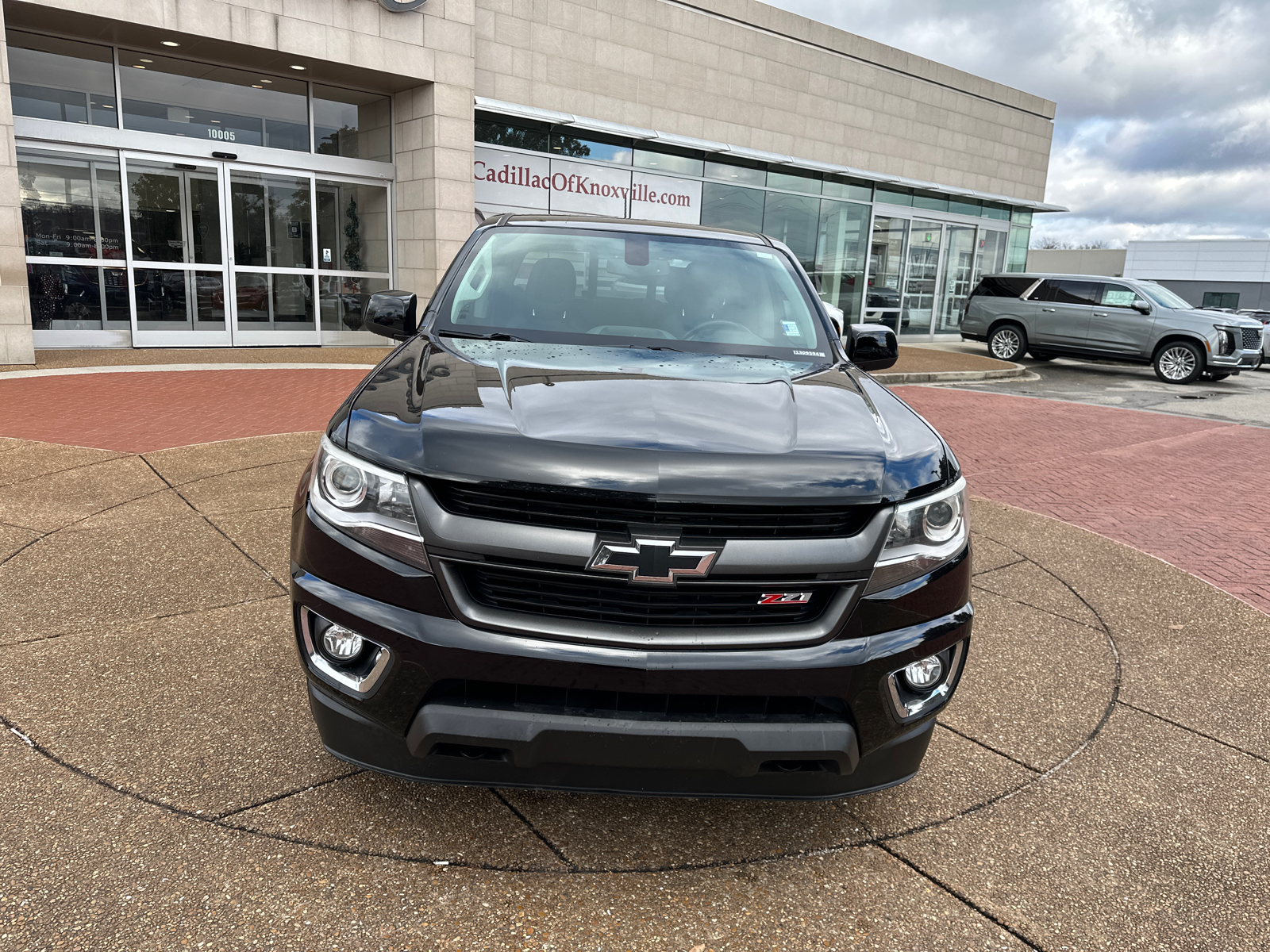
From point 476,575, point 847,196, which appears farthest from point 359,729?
point 847,196

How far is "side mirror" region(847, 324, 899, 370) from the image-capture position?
12.2 feet

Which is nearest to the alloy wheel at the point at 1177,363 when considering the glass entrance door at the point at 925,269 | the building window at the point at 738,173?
the glass entrance door at the point at 925,269

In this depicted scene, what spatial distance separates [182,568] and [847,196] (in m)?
21.2

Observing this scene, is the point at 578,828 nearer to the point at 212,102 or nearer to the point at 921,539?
the point at 921,539

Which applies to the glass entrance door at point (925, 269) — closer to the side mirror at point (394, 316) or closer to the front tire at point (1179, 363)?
the front tire at point (1179, 363)

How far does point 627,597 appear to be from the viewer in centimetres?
212

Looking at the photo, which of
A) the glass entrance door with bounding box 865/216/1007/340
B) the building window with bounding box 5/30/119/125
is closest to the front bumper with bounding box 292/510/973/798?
the building window with bounding box 5/30/119/125

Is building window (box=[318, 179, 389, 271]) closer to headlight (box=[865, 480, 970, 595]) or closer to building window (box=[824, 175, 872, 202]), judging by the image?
building window (box=[824, 175, 872, 202])

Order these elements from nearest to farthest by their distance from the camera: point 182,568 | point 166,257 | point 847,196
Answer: point 182,568, point 166,257, point 847,196

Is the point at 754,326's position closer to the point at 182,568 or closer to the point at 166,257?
the point at 182,568

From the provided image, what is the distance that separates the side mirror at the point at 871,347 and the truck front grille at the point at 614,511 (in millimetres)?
1691

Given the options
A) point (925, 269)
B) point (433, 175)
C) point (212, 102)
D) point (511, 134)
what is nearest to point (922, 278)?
point (925, 269)

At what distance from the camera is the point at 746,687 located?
209 centimetres

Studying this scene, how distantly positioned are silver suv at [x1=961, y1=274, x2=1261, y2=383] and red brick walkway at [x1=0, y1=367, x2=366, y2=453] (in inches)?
579
